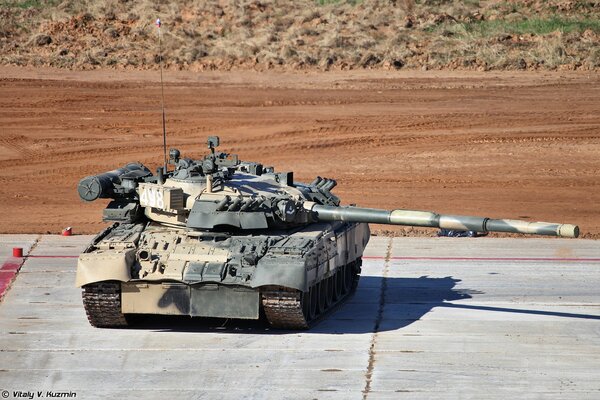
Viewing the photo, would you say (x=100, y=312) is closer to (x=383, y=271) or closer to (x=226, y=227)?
(x=226, y=227)

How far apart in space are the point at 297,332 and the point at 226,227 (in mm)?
1973

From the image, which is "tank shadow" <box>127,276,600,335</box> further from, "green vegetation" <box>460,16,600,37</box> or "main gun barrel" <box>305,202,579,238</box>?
"green vegetation" <box>460,16,600,37</box>

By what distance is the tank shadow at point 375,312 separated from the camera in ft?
72.0

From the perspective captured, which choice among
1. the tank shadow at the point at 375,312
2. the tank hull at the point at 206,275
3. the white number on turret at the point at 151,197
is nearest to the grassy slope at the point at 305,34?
the tank shadow at the point at 375,312

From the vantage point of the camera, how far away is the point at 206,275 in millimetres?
20594

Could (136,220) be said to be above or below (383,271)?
above

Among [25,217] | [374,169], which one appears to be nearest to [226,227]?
[25,217]

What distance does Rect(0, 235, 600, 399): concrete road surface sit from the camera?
1888 centimetres

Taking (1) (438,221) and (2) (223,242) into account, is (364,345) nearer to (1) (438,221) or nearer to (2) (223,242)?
(1) (438,221)

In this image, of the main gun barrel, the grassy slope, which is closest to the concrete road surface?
the main gun barrel

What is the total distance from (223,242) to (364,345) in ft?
8.82

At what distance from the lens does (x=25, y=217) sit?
32406 millimetres

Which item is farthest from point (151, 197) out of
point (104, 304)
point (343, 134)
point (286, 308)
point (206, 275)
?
point (343, 134)

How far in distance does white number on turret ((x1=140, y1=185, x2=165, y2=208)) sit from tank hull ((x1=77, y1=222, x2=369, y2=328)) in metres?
0.49
